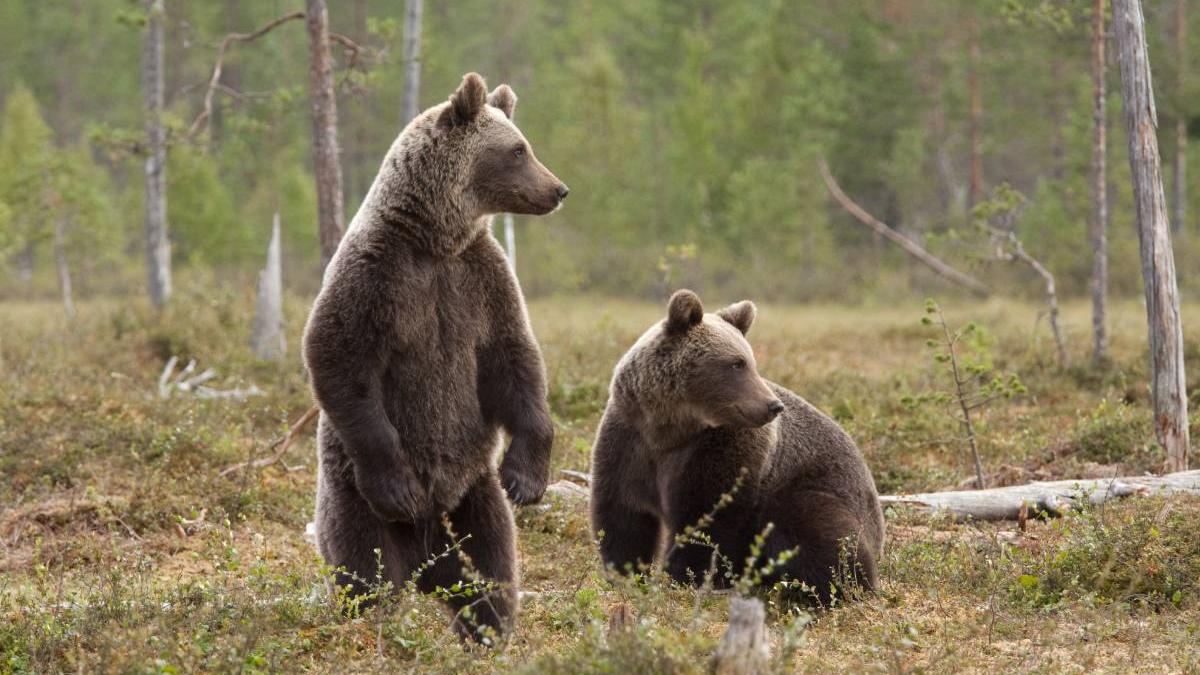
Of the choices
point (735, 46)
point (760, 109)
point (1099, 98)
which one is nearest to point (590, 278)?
point (760, 109)

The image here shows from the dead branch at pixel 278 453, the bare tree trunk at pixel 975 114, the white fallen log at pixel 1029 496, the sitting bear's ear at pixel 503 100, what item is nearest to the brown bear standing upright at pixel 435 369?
the sitting bear's ear at pixel 503 100

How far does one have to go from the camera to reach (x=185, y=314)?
16.7 meters

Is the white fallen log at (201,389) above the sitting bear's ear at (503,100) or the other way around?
the other way around

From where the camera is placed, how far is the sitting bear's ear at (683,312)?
6828mm

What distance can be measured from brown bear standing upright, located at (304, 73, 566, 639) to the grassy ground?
0.33 metres

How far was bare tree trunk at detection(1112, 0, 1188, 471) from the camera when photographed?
382 inches

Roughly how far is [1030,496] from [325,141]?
23.2 ft

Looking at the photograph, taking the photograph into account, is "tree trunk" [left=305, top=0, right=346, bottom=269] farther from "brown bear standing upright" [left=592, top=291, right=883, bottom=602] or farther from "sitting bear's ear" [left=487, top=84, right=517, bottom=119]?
"sitting bear's ear" [left=487, top=84, right=517, bottom=119]

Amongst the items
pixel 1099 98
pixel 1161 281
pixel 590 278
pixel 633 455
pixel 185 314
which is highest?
pixel 1099 98

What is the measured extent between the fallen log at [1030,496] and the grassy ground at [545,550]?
240 millimetres

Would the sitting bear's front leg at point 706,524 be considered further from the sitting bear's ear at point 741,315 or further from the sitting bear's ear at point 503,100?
the sitting bear's ear at point 503,100

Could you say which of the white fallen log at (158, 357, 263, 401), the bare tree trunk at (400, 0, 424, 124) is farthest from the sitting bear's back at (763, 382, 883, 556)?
the bare tree trunk at (400, 0, 424, 124)

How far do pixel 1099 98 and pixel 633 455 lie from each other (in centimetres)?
931

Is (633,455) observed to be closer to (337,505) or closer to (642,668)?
(337,505)
